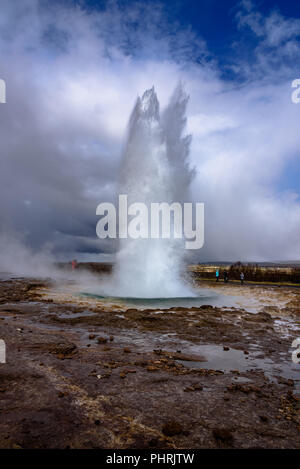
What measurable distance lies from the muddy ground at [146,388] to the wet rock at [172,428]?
17 mm

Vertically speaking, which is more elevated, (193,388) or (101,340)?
(193,388)

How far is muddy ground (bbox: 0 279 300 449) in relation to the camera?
3.78 meters

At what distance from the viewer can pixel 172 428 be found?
153 inches

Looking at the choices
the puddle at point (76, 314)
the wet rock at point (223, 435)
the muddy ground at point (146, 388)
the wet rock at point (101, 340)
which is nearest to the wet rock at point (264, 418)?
the muddy ground at point (146, 388)

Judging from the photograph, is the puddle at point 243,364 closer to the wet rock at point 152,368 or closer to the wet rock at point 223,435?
the wet rock at point 152,368

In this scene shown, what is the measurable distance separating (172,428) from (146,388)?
156 cm

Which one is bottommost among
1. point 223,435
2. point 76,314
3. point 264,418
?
point 76,314

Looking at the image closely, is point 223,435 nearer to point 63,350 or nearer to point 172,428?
point 172,428

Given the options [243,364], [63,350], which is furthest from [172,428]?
[63,350]

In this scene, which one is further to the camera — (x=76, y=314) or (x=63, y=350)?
(x=76, y=314)

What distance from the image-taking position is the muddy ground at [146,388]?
12.4ft
